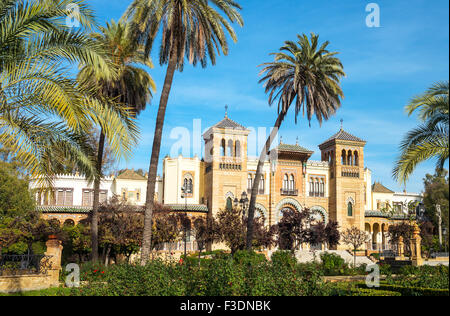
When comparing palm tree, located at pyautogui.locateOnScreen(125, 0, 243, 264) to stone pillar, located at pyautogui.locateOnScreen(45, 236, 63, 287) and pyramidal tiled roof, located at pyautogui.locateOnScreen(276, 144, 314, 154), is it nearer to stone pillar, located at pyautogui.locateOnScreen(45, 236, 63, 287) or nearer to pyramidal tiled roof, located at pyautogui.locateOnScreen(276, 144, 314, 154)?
stone pillar, located at pyautogui.locateOnScreen(45, 236, 63, 287)

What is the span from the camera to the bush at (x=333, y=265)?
2365cm

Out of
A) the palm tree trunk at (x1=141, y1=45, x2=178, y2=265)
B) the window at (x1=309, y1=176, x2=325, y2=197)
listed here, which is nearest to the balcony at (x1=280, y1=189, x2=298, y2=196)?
the window at (x1=309, y1=176, x2=325, y2=197)

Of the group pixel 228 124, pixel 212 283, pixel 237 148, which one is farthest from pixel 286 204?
pixel 212 283

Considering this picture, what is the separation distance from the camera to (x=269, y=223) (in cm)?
4488

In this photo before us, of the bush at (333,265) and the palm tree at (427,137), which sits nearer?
the palm tree at (427,137)


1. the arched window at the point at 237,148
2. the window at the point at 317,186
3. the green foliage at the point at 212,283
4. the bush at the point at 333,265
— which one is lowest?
the bush at the point at 333,265

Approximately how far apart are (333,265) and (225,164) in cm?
2028

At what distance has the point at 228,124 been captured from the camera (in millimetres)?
44594

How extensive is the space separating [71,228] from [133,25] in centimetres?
1647

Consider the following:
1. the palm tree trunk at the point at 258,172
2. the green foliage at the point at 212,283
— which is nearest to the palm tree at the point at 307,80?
the palm tree trunk at the point at 258,172

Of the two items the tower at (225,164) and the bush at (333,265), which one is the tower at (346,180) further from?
the bush at (333,265)

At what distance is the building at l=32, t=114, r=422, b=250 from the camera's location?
143ft

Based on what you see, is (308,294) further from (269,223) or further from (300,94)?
(269,223)

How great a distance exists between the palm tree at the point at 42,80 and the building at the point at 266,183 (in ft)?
105
